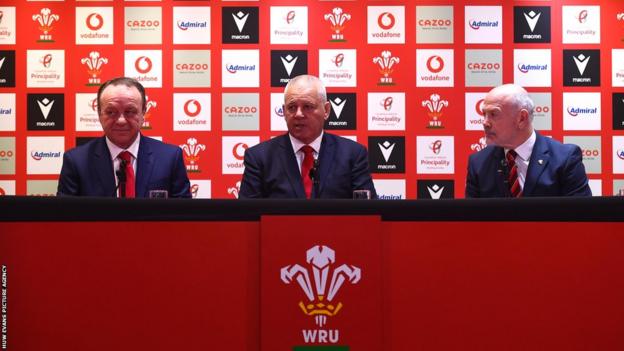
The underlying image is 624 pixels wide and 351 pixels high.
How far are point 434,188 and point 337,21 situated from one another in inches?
50.8

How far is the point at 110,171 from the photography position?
9.52ft

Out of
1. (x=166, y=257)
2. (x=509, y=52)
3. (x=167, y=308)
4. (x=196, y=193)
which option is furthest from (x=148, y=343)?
(x=509, y=52)

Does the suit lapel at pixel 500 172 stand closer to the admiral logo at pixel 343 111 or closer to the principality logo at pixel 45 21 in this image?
the admiral logo at pixel 343 111

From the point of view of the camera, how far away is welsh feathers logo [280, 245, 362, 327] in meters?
1.55

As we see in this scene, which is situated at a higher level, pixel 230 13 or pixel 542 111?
pixel 230 13

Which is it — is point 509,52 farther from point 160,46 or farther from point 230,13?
point 160,46

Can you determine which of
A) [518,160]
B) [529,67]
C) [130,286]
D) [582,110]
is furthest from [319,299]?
[582,110]

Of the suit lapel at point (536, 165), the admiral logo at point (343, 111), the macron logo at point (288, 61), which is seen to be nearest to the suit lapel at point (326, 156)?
the suit lapel at point (536, 165)

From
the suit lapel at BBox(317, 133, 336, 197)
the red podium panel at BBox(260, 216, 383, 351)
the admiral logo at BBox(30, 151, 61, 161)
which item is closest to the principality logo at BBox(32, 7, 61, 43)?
the admiral logo at BBox(30, 151, 61, 161)

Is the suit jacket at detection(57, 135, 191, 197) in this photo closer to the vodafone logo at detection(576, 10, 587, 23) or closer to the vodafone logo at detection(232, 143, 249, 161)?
the vodafone logo at detection(232, 143, 249, 161)

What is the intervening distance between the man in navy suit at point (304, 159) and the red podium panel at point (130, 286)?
1360 millimetres

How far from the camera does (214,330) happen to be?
156 centimetres

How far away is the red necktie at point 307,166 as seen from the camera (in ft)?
9.94

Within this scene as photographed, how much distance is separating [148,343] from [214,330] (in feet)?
0.50
